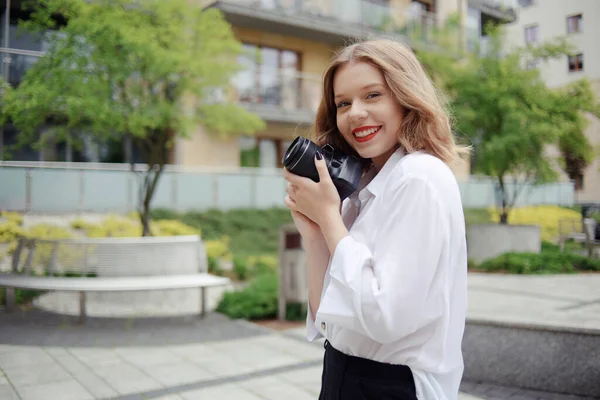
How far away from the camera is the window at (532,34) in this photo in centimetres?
1238

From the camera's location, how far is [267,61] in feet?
61.8

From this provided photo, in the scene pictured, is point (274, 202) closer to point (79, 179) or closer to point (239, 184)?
point (239, 184)

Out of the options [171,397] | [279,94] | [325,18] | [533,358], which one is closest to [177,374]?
[171,397]

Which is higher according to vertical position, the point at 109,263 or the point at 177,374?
the point at 109,263

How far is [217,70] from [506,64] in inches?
275

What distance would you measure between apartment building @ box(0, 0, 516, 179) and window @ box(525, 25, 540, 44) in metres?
1.54

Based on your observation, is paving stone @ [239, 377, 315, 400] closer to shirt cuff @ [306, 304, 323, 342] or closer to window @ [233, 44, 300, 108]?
shirt cuff @ [306, 304, 323, 342]

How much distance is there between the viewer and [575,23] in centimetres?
923

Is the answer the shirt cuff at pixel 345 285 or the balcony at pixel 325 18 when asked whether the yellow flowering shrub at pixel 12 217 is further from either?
the balcony at pixel 325 18

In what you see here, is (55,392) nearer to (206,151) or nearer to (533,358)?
(533,358)

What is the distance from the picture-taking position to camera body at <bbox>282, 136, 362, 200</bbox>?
123 cm

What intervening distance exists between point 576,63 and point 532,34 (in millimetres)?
1239

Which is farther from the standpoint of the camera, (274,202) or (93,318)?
(274,202)

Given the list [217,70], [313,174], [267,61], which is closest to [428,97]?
[313,174]
